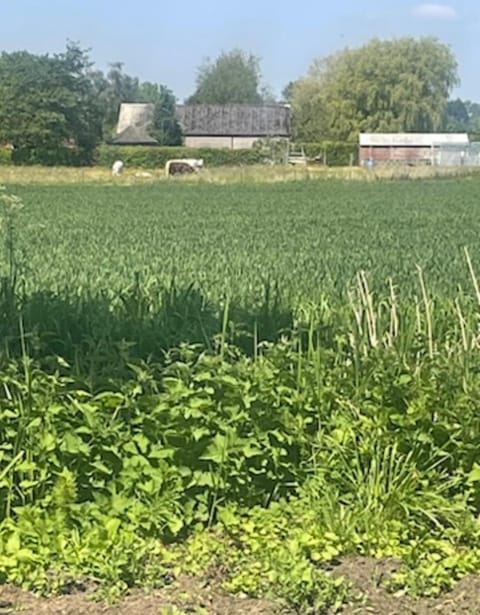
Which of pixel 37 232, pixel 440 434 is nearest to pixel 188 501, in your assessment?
pixel 440 434

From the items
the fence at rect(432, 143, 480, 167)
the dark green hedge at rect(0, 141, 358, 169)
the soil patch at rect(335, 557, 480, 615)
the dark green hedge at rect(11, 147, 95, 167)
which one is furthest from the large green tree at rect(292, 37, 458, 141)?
the soil patch at rect(335, 557, 480, 615)

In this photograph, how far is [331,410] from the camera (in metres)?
4.57

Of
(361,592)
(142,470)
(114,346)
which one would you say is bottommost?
(361,592)

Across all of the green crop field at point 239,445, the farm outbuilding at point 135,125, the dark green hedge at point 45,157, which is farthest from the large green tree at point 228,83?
the green crop field at point 239,445

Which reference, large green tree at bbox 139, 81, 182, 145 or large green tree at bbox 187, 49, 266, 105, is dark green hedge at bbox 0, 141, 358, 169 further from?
large green tree at bbox 187, 49, 266, 105

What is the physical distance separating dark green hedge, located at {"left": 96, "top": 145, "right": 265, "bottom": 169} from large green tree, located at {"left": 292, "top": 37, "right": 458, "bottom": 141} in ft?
63.0

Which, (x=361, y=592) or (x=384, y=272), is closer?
(x=361, y=592)

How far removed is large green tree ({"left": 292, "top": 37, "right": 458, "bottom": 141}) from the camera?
294ft

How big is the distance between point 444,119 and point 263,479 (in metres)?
95.7

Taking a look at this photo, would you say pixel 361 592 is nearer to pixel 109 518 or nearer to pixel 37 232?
pixel 109 518

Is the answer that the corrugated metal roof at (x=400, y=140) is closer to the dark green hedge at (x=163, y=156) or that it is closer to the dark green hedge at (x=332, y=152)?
the dark green hedge at (x=332, y=152)

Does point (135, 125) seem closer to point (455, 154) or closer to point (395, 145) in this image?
point (395, 145)

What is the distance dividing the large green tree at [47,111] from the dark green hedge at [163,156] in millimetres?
3185

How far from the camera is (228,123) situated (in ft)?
326
